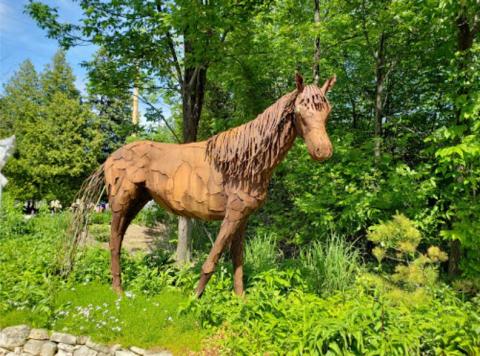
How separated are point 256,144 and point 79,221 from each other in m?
2.41

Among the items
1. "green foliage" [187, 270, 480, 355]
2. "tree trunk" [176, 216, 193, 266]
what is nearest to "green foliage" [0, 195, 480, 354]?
"green foliage" [187, 270, 480, 355]

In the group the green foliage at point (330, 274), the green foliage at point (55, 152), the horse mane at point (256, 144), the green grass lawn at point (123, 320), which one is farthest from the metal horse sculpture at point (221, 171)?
the green foliage at point (55, 152)

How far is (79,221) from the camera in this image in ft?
13.6

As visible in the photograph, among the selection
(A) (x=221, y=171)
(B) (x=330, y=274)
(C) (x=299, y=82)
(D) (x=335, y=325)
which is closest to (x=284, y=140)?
(C) (x=299, y=82)

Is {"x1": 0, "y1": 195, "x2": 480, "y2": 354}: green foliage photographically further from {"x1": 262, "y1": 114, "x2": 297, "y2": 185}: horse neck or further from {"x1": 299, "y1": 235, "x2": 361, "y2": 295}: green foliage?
{"x1": 262, "y1": 114, "x2": 297, "y2": 185}: horse neck

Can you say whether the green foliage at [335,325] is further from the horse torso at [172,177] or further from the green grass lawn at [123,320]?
the horse torso at [172,177]

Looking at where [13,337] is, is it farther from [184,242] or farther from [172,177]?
[184,242]

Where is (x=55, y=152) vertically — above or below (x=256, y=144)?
above

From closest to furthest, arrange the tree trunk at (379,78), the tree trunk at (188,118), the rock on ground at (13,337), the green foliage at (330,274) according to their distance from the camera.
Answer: the rock on ground at (13,337), the green foliage at (330,274), the tree trunk at (379,78), the tree trunk at (188,118)

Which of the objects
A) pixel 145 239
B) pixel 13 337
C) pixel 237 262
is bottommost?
pixel 145 239

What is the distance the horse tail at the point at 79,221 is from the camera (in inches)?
163

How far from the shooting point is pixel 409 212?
16.6 feet

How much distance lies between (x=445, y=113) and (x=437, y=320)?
4187 mm

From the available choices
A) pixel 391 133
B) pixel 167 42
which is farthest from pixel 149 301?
pixel 391 133
